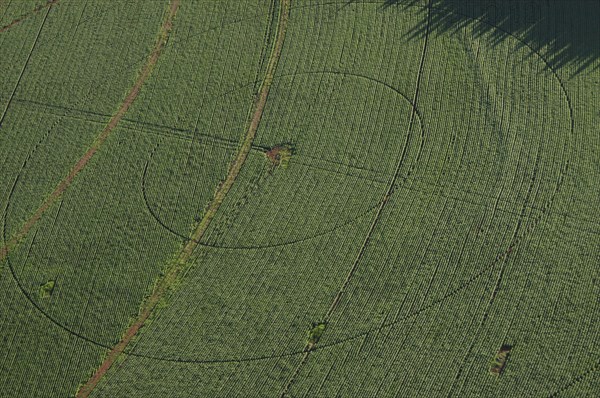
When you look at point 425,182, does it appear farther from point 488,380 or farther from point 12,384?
point 12,384

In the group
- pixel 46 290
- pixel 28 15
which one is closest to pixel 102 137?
pixel 46 290

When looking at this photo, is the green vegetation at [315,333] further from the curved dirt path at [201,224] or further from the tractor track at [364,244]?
the curved dirt path at [201,224]

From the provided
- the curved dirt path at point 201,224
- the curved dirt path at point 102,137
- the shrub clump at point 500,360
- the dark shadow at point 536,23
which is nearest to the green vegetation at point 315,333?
the curved dirt path at point 201,224

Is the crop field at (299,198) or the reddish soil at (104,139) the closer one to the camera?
the reddish soil at (104,139)

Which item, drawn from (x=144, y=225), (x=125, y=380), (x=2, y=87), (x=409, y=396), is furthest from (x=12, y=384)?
(x=409, y=396)

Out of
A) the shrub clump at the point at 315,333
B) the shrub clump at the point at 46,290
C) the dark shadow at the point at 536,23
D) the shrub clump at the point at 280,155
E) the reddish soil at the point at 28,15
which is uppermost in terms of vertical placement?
the reddish soil at the point at 28,15

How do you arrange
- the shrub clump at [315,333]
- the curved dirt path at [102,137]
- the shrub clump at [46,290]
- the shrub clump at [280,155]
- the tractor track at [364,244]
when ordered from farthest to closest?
the shrub clump at [280,155] → the curved dirt path at [102,137] → the shrub clump at [46,290] → the shrub clump at [315,333] → the tractor track at [364,244]

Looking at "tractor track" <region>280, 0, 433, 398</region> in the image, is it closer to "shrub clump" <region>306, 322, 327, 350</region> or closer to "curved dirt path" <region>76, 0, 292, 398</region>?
"shrub clump" <region>306, 322, 327, 350</region>
